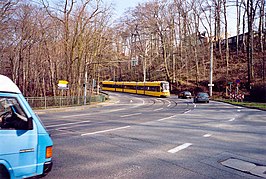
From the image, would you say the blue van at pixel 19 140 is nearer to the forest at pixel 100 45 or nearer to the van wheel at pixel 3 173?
the van wheel at pixel 3 173

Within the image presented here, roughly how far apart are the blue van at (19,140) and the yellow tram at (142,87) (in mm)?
46592

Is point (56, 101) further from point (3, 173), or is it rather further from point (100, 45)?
point (3, 173)

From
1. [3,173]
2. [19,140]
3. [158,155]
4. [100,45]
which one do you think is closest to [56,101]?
[100,45]

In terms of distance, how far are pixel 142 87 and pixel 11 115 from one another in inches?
2071

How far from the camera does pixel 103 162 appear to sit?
669cm

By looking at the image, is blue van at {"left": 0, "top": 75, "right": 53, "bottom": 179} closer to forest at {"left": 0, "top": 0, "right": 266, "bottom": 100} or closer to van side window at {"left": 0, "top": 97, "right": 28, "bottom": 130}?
van side window at {"left": 0, "top": 97, "right": 28, "bottom": 130}

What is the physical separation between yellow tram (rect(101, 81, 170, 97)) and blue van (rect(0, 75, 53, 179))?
46.6 metres

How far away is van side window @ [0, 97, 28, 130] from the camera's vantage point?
4597 mm

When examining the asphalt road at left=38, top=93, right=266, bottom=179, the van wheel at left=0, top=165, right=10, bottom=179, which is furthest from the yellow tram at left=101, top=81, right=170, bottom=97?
the van wheel at left=0, top=165, right=10, bottom=179

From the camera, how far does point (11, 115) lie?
4.83 meters

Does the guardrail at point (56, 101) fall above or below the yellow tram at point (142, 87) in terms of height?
below

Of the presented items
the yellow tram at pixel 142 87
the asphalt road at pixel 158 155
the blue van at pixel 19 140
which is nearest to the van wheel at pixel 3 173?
the blue van at pixel 19 140

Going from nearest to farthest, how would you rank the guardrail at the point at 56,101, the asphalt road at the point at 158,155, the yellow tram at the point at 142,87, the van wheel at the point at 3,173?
the van wheel at the point at 3,173 → the asphalt road at the point at 158,155 → the guardrail at the point at 56,101 → the yellow tram at the point at 142,87

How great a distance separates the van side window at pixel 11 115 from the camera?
4597mm
